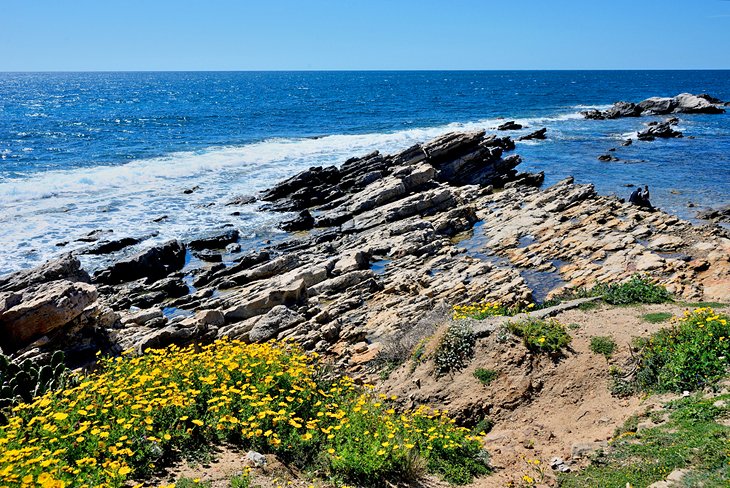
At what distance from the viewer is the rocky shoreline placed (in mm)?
15562

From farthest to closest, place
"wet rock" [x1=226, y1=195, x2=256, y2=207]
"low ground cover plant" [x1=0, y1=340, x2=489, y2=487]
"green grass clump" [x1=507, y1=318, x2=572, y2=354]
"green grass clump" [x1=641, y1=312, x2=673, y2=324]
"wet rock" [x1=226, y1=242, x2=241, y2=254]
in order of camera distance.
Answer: "wet rock" [x1=226, y1=195, x2=256, y2=207]
"wet rock" [x1=226, y1=242, x2=241, y2=254]
"green grass clump" [x1=641, y1=312, x2=673, y2=324]
"green grass clump" [x1=507, y1=318, x2=572, y2=354]
"low ground cover plant" [x1=0, y1=340, x2=489, y2=487]

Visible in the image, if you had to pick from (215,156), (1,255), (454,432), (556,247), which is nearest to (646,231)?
(556,247)

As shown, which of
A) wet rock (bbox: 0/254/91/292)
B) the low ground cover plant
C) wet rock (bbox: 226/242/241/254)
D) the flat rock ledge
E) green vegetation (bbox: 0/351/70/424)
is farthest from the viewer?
wet rock (bbox: 226/242/241/254)

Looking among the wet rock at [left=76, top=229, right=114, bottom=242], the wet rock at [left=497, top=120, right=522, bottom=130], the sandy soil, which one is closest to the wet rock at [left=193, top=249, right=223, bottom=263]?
the wet rock at [left=76, top=229, right=114, bottom=242]

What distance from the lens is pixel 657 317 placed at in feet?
40.6

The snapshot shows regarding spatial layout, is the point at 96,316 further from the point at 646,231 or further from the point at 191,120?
the point at 191,120

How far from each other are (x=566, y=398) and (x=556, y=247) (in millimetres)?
14133

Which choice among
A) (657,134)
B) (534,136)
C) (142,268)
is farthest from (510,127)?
(142,268)

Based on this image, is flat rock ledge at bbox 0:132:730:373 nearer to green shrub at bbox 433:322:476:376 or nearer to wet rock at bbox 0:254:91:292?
wet rock at bbox 0:254:91:292

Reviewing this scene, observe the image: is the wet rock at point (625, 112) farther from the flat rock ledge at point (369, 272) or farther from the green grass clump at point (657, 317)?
the green grass clump at point (657, 317)

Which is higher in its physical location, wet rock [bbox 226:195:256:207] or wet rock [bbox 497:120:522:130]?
wet rock [bbox 497:120:522:130]

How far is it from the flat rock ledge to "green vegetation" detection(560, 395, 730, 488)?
715cm

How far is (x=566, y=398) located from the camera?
10.8m

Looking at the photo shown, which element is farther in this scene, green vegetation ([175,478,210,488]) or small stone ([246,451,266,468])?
small stone ([246,451,266,468])
